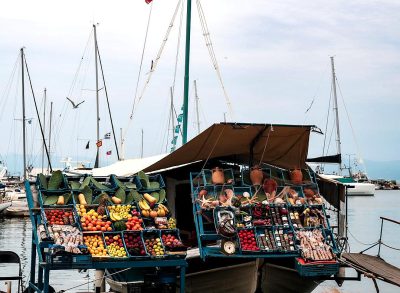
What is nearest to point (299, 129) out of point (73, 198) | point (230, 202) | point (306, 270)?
point (230, 202)

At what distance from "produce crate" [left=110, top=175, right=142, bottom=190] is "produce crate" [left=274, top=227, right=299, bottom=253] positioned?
10.3 ft

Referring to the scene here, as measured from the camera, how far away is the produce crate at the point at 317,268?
1475 centimetres

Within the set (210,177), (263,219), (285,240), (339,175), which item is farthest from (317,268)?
(339,175)

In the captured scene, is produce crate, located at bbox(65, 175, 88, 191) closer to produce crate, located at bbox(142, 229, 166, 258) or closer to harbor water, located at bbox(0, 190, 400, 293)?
produce crate, located at bbox(142, 229, 166, 258)

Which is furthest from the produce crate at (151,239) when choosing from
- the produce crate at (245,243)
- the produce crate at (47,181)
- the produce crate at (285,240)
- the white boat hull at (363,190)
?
the white boat hull at (363,190)

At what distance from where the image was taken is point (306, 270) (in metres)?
14.8

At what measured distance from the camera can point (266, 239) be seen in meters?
15.2

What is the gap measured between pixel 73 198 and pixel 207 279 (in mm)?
3708

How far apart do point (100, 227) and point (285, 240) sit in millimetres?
3798

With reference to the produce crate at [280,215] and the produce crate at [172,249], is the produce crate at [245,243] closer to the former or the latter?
the produce crate at [280,215]

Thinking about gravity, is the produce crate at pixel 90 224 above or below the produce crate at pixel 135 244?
above

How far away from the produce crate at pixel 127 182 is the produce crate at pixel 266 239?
2.79 m

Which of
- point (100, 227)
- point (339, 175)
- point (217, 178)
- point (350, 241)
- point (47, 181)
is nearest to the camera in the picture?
point (100, 227)

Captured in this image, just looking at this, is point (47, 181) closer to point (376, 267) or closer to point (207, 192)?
point (207, 192)
